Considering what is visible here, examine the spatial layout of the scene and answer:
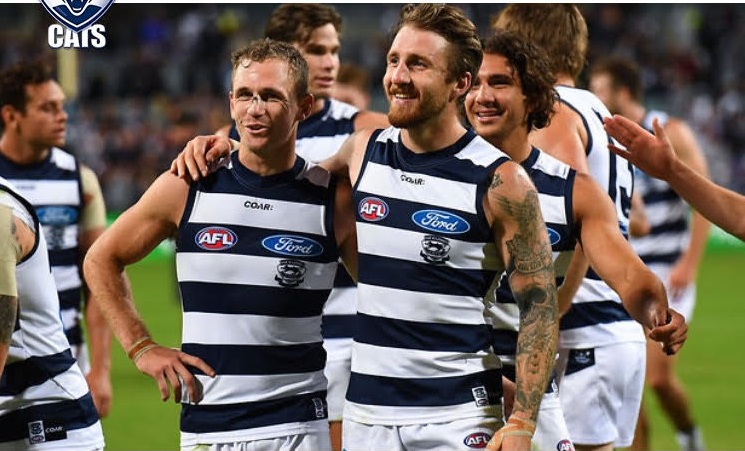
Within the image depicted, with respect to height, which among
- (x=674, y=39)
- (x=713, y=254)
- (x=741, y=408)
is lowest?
(x=713, y=254)

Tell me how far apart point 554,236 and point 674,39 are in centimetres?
2564

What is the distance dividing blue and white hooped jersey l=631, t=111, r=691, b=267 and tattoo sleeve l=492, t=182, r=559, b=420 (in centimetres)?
559

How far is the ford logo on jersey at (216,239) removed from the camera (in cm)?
454

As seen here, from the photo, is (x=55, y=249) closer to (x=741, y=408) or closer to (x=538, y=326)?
(x=538, y=326)

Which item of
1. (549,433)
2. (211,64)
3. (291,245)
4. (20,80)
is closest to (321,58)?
(20,80)

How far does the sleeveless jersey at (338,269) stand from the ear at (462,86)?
6.21 feet

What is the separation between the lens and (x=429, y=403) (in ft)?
13.9

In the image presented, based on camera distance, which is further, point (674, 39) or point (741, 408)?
point (674, 39)

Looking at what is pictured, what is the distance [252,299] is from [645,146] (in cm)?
144

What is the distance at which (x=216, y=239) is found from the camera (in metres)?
4.54

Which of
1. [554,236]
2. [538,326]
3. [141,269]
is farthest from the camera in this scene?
[141,269]

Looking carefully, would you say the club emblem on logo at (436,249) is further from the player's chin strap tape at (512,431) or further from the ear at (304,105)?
the ear at (304,105)

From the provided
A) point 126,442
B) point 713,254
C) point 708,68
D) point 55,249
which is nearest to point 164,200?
point 55,249

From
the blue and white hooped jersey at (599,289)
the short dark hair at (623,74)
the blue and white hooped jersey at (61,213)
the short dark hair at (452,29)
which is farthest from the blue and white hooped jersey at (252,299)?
the short dark hair at (623,74)
